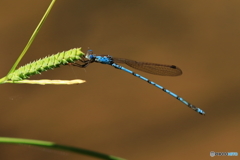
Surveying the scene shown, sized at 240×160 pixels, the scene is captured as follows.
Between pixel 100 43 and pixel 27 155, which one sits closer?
pixel 27 155

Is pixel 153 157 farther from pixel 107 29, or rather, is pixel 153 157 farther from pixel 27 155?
pixel 107 29

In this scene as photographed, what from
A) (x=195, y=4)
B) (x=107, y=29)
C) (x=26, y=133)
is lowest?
(x=26, y=133)

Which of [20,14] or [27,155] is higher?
[20,14]

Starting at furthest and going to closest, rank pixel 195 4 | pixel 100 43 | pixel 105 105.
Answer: pixel 195 4, pixel 100 43, pixel 105 105

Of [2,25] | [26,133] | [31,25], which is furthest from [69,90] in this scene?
[2,25]

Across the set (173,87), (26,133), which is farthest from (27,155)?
(173,87)

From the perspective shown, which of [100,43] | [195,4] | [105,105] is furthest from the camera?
[195,4]
